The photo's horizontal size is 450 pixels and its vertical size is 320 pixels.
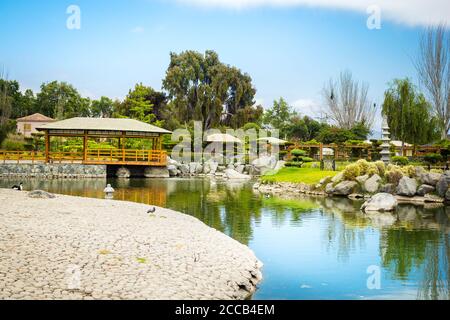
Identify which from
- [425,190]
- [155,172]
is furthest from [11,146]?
[425,190]

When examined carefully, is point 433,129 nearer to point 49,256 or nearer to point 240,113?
point 240,113

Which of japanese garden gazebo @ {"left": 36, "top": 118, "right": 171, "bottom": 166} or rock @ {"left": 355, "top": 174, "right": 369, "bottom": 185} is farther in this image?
japanese garden gazebo @ {"left": 36, "top": 118, "right": 171, "bottom": 166}

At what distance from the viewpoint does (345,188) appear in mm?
21750

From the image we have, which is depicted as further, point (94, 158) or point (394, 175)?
point (94, 158)

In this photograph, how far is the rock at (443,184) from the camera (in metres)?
19.5

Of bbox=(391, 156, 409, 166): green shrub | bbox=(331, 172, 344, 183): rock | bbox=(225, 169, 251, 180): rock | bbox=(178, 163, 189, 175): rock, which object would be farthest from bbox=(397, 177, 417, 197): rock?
bbox=(178, 163, 189, 175): rock

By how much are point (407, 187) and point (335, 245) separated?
10390 millimetres

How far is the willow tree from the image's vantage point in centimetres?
5200

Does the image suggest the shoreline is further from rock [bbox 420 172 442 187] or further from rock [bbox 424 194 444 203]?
rock [bbox 420 172 442 187]

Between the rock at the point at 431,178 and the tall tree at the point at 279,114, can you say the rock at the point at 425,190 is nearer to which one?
the rock at the point at 431,178

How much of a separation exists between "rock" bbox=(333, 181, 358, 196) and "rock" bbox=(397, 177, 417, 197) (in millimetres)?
2030

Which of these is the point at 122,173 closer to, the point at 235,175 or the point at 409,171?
the point at 235,175

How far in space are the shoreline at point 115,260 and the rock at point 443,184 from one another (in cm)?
1252
